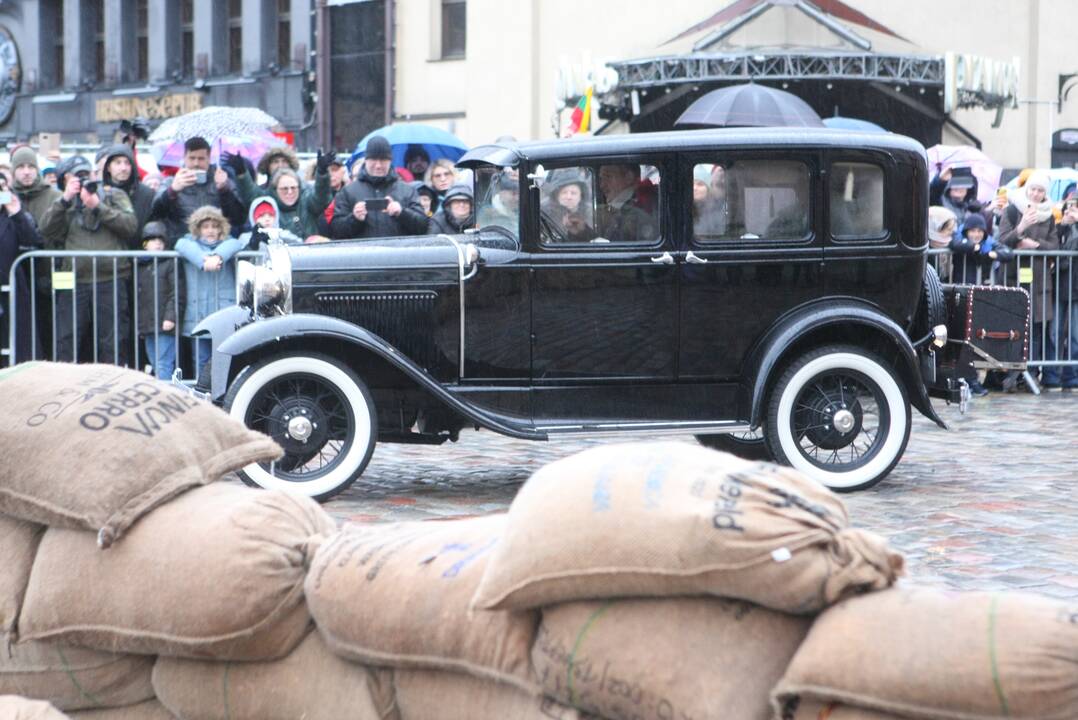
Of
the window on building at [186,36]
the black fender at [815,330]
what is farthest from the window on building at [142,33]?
the black fender at [815,330]

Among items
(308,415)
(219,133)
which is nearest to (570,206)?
(308,415)

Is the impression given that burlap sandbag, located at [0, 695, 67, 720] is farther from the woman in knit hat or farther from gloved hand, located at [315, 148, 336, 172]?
the woman in knit hat

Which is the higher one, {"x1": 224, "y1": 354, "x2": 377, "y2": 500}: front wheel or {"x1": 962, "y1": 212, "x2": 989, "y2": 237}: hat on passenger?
{"x1": 962, "y1": 212, "x2": 989, "y2": 237}: hat on passenger

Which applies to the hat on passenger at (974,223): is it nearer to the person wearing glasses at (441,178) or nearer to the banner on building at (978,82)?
the person wearing glasses at (441,178)

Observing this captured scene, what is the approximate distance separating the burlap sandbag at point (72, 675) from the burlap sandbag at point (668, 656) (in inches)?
43.2

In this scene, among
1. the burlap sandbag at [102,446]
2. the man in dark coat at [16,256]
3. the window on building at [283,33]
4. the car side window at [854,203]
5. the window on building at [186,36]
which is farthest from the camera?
the window on building at [186,36]

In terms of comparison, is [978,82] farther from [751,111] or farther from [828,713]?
[828,713]

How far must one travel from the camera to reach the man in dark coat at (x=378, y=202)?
10.1 meters

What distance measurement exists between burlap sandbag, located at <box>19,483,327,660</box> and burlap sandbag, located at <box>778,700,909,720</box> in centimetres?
116

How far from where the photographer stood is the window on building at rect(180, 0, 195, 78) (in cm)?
3341

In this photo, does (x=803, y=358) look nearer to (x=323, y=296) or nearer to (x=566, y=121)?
(x=323, y=296)

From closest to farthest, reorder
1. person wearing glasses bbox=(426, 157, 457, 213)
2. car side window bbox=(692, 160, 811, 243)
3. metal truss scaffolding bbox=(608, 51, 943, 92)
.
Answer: car side window bbox=(692, 160, 811, 243) < person wearing glasses bbox=(426, 157, 457, 213) < metal truss scaffolding bbox=(608, 51, 943, 92)

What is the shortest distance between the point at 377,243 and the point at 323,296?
466 millimetres

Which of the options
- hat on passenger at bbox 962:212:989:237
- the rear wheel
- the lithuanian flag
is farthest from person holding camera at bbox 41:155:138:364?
hat on passenger at bbox 962:212:989:237
